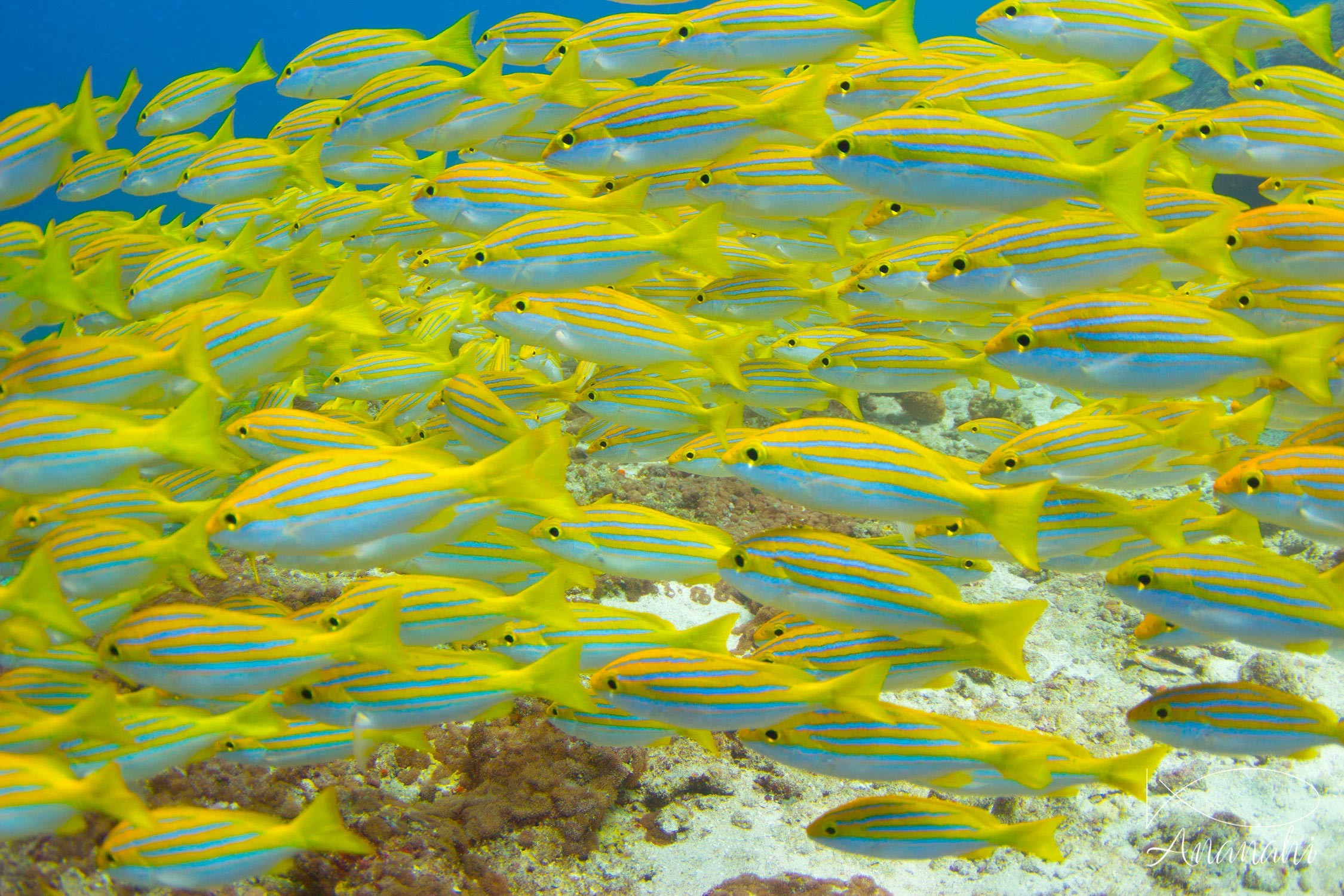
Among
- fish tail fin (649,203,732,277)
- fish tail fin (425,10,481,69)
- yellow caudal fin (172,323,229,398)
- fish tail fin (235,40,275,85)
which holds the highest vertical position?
fish tail fin (235,40,275,85)

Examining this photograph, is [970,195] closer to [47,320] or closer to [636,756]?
[636,756]

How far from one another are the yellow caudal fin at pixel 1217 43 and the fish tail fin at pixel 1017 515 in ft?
8.00

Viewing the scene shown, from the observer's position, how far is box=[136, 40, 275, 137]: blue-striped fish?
5.21 metres

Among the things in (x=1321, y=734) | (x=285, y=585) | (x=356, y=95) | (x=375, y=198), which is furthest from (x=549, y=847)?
(x=375, y=198)

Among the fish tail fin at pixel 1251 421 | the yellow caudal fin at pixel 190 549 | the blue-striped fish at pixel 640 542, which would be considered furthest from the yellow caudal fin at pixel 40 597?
the fish tail fin at pixel 1251 421

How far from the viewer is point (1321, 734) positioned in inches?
94.4

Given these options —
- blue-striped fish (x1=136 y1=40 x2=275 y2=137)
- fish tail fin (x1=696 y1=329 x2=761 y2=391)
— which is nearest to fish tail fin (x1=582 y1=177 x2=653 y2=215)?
fish tail fin (x1=696 y1=329 x2=761 y2=391)

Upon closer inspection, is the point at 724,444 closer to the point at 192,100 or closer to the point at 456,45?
the point at 456,45

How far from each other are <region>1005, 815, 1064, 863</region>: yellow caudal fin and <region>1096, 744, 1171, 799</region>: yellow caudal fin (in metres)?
0.22

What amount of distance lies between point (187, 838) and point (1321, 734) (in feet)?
11.7

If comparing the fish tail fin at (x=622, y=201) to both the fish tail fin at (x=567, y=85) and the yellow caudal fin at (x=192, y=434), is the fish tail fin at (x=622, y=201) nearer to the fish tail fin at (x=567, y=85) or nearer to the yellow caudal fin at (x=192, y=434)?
the fish tail fin at (x=567, y=85)

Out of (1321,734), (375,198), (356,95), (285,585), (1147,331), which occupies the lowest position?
(285,585)

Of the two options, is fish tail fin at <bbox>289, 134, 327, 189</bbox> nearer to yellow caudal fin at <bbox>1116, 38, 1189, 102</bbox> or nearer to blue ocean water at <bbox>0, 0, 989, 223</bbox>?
yellow caudal fin at <bbox>1116, 38, 1189, 102</bbox>

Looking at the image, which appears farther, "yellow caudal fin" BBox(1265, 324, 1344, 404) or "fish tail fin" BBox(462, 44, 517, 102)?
"fish tail fin" BBox(462, 44, 517, 102)
